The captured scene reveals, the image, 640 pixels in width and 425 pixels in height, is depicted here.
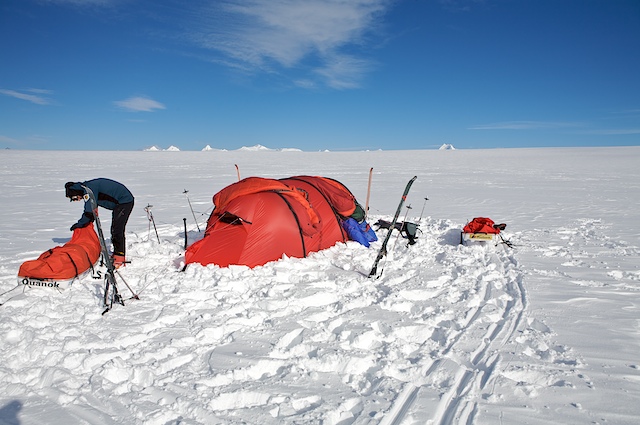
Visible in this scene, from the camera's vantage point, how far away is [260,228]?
6.70 m

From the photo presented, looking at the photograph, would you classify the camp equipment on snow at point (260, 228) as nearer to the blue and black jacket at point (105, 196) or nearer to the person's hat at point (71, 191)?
the blue and black jacket at point (105, 196)

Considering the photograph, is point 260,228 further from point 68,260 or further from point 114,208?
point 68,260

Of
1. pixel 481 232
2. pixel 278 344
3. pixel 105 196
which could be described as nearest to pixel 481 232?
pixel 481 232

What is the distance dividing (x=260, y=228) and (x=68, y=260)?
278cm

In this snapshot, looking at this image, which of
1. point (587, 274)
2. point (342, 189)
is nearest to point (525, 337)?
point (587, 274)

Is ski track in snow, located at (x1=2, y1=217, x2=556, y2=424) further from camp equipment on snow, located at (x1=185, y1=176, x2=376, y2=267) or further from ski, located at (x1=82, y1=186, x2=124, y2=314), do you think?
camp equipment on snow, located at (x1=185, y1=176, x2=376, y2=267)

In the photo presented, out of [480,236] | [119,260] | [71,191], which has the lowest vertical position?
[119,260]

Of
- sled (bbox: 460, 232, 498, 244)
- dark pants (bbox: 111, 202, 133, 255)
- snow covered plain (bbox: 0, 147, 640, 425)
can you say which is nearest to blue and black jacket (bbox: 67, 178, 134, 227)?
dark pants (bbox: 111, 202, 133, 255)

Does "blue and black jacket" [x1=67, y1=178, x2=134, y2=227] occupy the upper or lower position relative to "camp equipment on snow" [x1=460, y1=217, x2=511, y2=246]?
upper

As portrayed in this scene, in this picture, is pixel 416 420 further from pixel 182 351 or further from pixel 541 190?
pixel 541 190

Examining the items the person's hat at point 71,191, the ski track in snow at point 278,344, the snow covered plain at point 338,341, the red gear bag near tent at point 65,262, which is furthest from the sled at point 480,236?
the person's hat at point 71,191

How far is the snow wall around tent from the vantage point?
17.7ft

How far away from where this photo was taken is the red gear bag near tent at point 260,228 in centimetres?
648

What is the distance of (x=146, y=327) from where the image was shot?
452 cm
